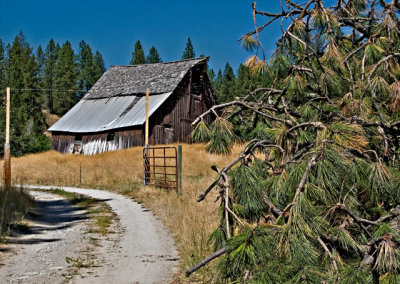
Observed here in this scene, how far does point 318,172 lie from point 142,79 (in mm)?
36692

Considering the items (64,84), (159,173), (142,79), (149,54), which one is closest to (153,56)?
(149,54)

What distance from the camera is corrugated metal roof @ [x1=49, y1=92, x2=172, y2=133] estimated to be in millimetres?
33156

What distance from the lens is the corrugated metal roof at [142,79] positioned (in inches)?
1430

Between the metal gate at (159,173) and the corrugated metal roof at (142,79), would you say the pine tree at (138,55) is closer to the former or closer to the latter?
the corrugated metal roof at (142,79)

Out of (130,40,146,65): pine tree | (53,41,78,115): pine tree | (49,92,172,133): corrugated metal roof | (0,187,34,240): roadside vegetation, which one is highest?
(130,40,146,65): pine tree

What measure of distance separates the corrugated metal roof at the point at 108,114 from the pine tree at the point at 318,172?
26452 millimetres

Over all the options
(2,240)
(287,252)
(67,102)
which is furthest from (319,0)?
(67,102)

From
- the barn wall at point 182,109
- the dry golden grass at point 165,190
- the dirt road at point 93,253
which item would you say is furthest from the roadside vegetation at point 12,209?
the barn wall at point 182,109

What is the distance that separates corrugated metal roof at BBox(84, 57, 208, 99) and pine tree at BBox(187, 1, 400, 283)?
3020 centimetres

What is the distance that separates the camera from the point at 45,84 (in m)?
87.2

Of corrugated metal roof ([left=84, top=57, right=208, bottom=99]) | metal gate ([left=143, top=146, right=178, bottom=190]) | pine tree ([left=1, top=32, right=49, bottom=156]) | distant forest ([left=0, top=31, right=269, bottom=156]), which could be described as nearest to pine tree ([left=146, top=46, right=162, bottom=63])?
distant forest ([left=0, top=31, right=269, bottom=156])

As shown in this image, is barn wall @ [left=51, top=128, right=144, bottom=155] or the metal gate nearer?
the metal gate

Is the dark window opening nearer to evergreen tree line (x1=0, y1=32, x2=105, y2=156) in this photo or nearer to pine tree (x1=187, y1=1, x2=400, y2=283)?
evergreen tree line (x1=0, y1=32, x2=105, y2=156)

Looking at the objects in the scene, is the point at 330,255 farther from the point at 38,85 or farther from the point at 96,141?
the point at 38,85
